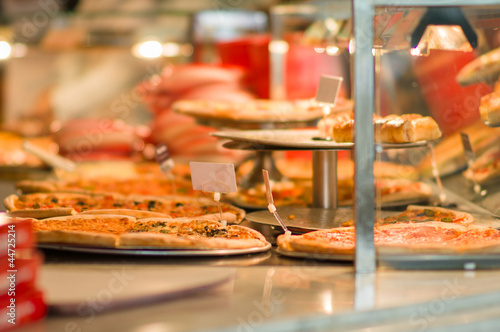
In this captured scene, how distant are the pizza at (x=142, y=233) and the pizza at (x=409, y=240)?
0.20 m

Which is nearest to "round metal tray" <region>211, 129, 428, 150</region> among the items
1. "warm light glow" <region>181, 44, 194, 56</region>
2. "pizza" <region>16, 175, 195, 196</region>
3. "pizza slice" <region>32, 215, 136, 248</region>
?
"pizza slice" <region>32, 215, 136, 248</region>

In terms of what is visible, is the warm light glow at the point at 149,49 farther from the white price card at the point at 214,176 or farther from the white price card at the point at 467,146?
the white price card at the point at 214,176

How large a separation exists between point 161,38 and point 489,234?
4.87 m

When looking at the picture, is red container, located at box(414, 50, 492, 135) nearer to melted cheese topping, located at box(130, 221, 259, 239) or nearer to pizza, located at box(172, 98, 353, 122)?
pizza, located at box(172, 98, 353, 122)

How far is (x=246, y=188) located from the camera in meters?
3.97

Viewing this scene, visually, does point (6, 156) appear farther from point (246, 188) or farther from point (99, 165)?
point (246, 188)

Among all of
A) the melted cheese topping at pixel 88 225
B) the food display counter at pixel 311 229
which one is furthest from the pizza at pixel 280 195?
the melted cheese topping at pixel 88 225

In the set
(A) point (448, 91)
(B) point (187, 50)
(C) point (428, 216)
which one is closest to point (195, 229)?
(C) point (428, 216)

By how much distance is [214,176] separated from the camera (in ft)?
8.15

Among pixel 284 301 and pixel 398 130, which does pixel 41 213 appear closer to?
pixel 284 301

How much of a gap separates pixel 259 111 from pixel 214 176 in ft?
5.50

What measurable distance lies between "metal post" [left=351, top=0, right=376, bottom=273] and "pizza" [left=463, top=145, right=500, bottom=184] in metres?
1.13

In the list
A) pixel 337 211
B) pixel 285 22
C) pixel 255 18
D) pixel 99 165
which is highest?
pixel 255 18

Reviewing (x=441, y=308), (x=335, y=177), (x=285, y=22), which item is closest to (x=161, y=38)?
(x=285, y=22)
